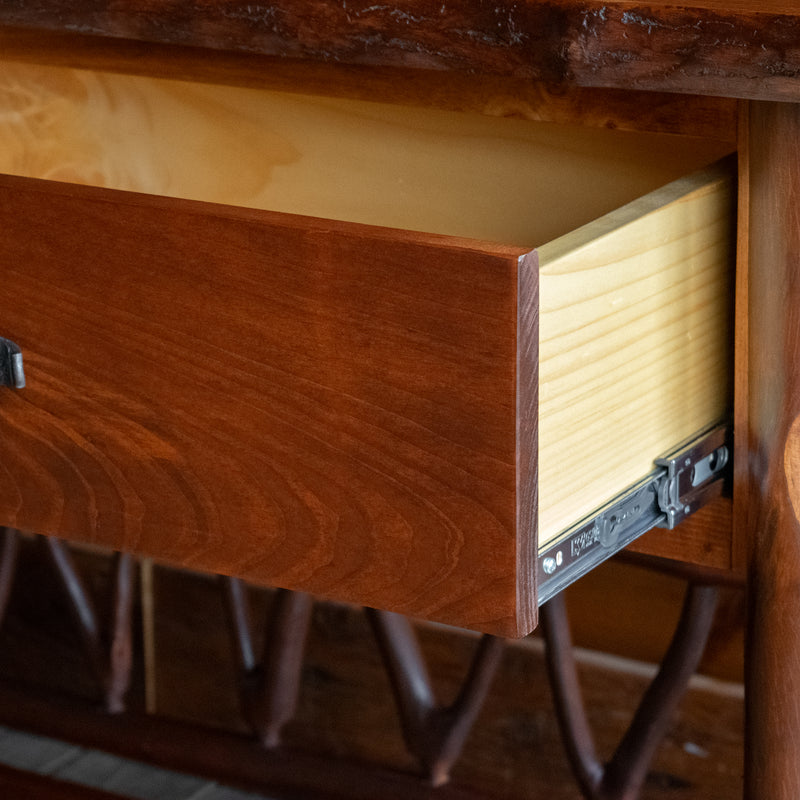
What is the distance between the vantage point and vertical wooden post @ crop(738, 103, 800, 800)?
0.58 m

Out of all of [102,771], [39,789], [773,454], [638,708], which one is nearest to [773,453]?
[773,454]

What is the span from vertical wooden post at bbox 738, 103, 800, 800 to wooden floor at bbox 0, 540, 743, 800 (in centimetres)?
39

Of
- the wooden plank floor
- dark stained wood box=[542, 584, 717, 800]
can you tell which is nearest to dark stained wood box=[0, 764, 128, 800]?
the wooden plank floor

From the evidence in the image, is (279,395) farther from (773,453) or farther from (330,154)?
(330,154)

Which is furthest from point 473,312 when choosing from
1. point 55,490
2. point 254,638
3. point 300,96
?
point 254,638

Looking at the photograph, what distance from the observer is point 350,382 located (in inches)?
20.8

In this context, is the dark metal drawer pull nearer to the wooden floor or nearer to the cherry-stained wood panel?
the cherry-stained wood panel

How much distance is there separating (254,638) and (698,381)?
2.46ft

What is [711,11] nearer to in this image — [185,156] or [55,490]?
[55,490]

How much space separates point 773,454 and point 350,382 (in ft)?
0.67

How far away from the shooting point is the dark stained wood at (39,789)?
1.07 meters

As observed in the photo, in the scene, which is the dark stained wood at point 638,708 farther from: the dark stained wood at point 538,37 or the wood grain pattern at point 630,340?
the dark stained wood at point 538,37

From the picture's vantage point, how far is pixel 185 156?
3.06 ft

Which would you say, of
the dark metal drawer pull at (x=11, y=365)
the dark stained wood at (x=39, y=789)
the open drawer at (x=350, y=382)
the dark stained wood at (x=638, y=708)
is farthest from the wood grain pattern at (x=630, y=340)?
the dark stained wood at (x=39, y=789)
